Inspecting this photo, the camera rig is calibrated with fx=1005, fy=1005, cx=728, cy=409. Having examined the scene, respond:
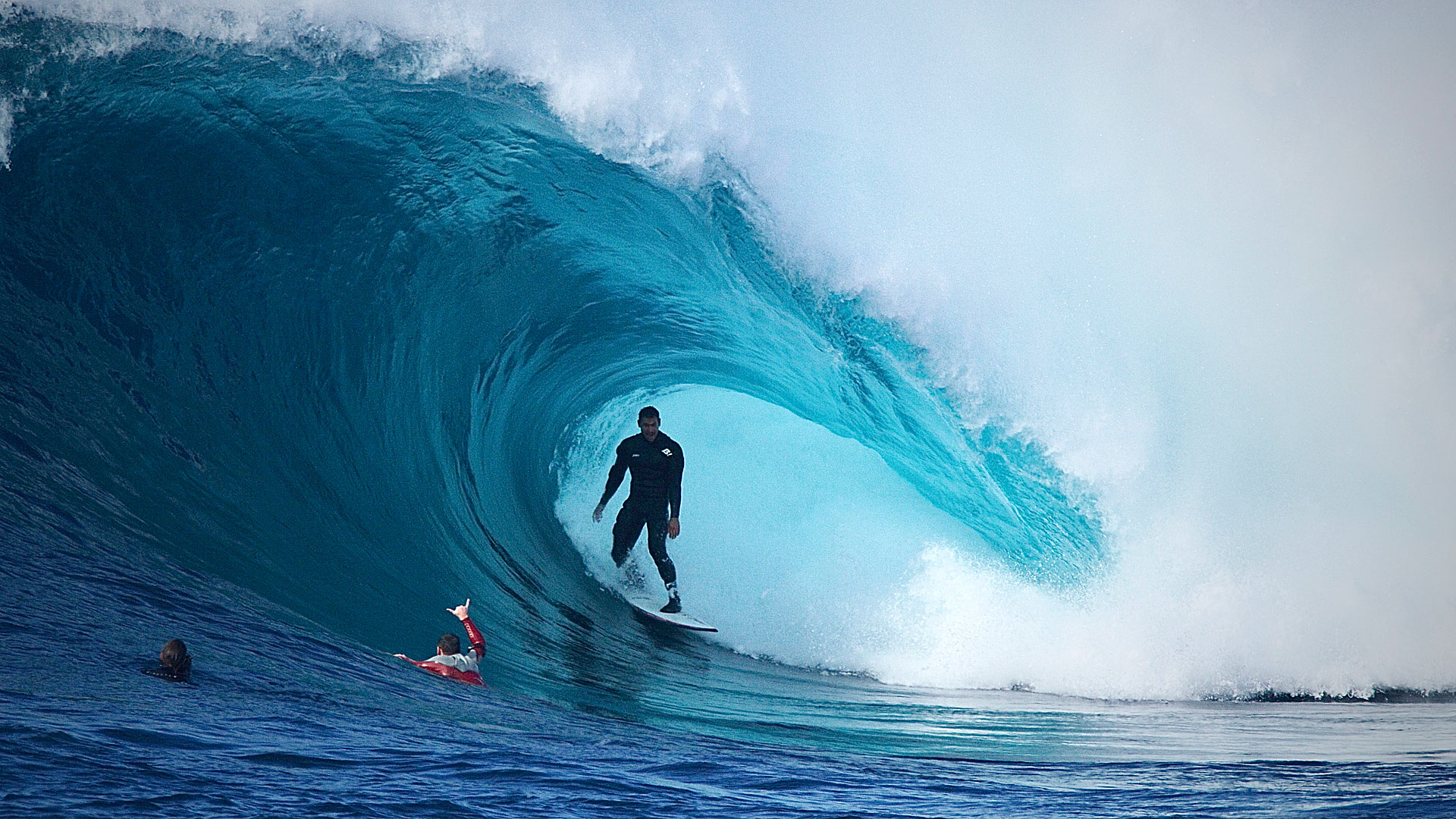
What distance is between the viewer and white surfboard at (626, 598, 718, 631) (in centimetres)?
682

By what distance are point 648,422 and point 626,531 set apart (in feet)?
3.08

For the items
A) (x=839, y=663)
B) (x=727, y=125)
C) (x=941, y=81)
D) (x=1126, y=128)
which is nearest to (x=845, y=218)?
(x=727, y=125)

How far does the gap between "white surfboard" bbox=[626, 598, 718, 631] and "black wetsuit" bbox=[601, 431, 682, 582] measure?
0.20m

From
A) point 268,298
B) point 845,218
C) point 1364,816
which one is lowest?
point 1364,816

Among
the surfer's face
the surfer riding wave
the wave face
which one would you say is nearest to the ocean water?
the wave face

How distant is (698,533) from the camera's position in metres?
8.77

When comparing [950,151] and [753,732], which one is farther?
[950,151]

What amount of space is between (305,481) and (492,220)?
2524 mm

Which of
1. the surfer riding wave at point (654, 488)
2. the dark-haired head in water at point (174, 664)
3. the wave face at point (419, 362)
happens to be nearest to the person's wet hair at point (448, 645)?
the wave face at point (419, 362)

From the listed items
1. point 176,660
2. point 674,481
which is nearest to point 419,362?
point 674,481

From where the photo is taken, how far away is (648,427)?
258 inches

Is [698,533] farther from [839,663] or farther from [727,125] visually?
[727,125]

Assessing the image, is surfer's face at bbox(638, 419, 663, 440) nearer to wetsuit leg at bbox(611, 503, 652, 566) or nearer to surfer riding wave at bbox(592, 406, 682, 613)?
surfer riding wave at bbox(592, 406, 682, 613)

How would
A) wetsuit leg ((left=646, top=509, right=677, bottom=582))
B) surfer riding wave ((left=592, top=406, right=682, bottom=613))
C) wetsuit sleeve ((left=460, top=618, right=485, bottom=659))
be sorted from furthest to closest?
wetsuit leg ((left=646, top=509, right=677, bottom=582)) → surfer riding wave ((left=592, top=406, right=682, bottom=613)) → wetsuit sleeve ((left=460, top=618, right=485, bottom=659))
